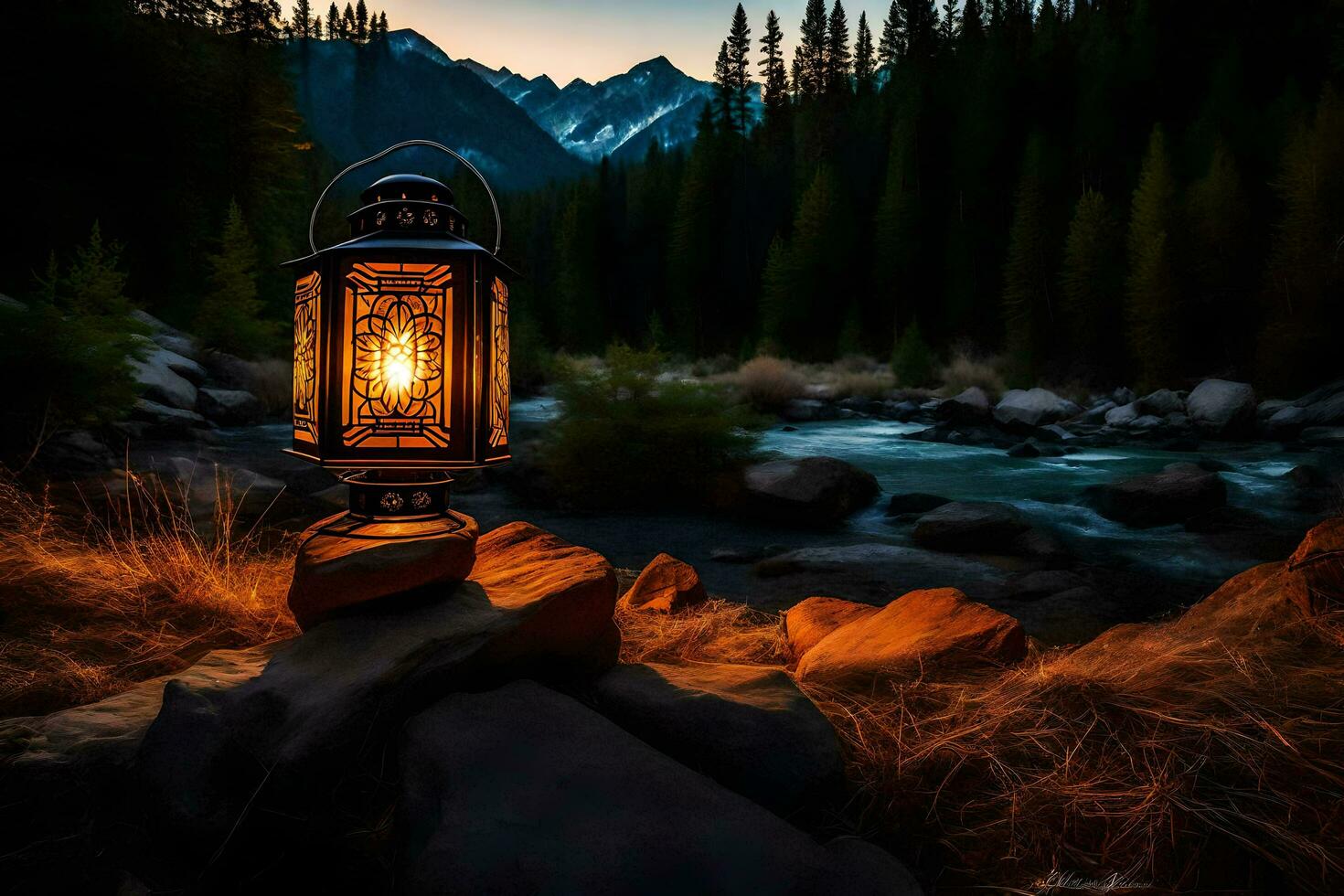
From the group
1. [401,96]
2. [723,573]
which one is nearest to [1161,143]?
[723,573]

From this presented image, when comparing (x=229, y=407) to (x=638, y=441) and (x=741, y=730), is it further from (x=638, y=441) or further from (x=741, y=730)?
(x=741, y=730)

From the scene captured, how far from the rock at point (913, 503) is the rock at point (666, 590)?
15.0 feet

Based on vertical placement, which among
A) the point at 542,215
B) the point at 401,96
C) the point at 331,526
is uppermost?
the point at 401,96

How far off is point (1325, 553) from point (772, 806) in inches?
70.8

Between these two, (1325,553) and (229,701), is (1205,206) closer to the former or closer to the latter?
(1325,553)

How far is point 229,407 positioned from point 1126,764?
12.9 meters

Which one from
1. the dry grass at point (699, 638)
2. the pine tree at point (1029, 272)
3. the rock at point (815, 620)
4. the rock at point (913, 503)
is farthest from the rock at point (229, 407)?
the pine tree at point (1029, 272)

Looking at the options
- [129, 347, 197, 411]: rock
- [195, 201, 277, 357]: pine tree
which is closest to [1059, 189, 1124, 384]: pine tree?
[195, 201, 277, 357]: pine tree

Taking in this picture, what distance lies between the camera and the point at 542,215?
53.8 m

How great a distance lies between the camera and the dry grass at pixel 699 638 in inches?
106

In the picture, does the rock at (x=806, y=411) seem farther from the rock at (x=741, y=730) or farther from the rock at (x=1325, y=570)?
the rock at (x=741, y=730)

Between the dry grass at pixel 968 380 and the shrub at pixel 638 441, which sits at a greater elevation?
the dry grass at pixel 968 380

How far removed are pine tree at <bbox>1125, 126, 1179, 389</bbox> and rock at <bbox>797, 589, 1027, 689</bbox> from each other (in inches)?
856

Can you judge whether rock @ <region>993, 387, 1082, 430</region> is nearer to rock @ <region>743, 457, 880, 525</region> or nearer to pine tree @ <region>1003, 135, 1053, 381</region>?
pine tree @ <region>1003, 135, 1053, 381</region>
